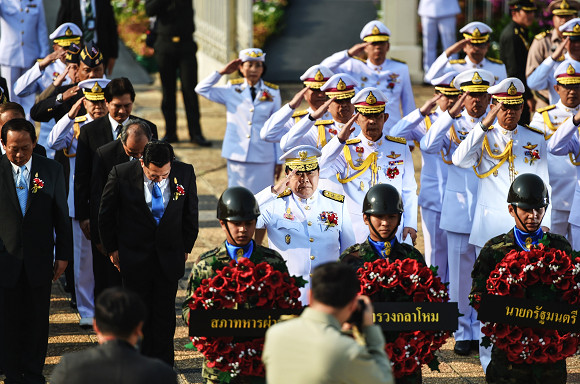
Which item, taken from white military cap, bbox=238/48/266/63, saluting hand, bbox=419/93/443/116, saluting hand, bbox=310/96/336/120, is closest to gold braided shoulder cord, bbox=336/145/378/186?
saluting hand, bbox=310/96/336/120

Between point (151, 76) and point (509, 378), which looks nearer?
point (509, 378)

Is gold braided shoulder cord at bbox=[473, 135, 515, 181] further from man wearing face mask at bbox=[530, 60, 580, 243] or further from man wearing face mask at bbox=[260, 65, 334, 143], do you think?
man wearing face mask at bbox=[260, 65, 334, 143]

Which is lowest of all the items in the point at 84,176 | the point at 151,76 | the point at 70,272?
the point at 151,76

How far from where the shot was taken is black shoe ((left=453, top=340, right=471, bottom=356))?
27.5 ft

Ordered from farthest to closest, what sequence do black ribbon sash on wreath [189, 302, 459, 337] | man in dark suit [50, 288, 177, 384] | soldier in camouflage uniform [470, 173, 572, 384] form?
soldier in camouflage uniform [470, 173, 572, 384], black ribbon sash on wreath [189, 302, 459, 337], man in dark suit [50, 288, 177, 384]

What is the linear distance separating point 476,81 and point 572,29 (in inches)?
113

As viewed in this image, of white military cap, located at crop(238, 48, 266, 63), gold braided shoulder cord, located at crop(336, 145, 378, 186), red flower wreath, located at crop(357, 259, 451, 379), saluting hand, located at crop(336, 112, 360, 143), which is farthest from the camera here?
white military cap, located at crop(238, 48, 266, 63)

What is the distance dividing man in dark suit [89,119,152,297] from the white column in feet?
30.4

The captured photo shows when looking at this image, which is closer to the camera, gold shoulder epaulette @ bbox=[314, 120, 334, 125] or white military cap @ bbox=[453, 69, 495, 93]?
white military cap @ bbox=[453, 69, 495, 93]

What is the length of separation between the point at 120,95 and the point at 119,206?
4.49 ft

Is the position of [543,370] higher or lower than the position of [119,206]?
lower

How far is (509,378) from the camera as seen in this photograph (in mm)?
6809

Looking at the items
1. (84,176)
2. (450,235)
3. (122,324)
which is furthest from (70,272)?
(122,324)

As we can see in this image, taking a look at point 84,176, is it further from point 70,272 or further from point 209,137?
point 209,137
